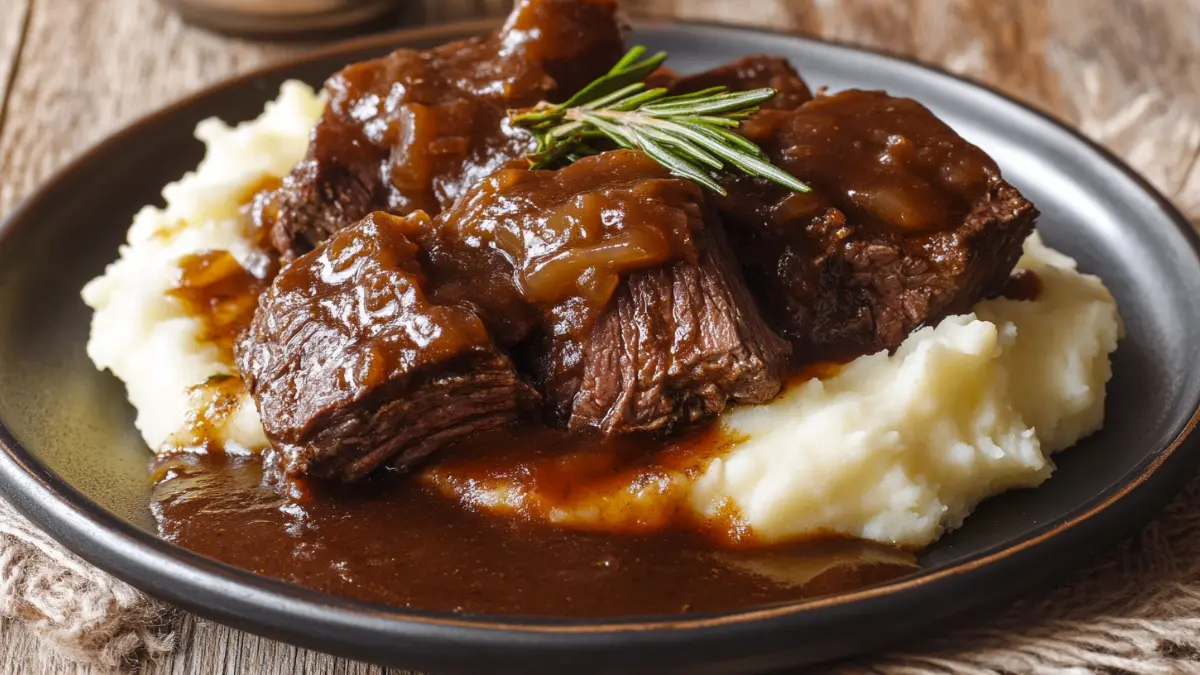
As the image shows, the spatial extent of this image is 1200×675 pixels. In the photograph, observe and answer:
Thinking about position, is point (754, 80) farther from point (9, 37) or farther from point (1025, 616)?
point (9, 37)

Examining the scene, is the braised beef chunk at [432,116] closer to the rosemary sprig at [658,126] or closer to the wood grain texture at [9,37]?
the rosemary sprig at [658,126]

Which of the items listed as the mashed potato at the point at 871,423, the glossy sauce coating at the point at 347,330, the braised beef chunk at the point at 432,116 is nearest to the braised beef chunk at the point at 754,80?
the braised beef chunk at the point at 432,116

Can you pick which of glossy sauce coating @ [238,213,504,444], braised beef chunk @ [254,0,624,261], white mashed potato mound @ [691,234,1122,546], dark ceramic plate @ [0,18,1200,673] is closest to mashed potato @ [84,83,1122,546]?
white mashed potato mound @ [691,234,1122,546]

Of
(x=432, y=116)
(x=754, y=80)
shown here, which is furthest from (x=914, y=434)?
(x=432, y=116)

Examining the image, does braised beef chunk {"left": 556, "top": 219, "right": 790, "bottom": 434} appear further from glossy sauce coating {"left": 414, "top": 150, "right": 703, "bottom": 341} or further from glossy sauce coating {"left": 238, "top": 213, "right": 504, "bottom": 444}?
glossy sauce coating {"left": 238, "top": 213, "right": 504, "bottom": 444}

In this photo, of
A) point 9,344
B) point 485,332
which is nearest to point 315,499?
point 485,332

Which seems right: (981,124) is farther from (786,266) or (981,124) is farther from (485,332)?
(485,332)
